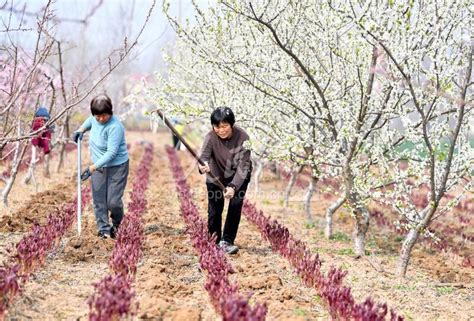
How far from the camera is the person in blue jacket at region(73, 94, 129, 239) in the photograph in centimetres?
666

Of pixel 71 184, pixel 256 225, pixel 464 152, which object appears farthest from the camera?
pixel 71 184

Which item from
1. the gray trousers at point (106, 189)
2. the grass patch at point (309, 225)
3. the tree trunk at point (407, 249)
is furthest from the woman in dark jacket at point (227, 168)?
the grass patch at point (309, 225)

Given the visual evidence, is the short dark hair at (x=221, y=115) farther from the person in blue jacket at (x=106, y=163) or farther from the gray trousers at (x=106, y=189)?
the gray trousers at (x=106, y=189)

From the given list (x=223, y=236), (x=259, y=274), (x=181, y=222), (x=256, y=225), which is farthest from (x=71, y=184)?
(x=259, y=274)

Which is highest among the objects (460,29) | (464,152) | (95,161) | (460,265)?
(460,29)

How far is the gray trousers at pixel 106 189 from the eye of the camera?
691cm

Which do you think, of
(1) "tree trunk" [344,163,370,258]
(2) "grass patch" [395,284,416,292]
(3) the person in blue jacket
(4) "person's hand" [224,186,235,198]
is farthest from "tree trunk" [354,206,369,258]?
(3) the person in blue jacket

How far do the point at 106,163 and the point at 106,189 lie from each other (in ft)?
1.30

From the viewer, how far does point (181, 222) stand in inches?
348

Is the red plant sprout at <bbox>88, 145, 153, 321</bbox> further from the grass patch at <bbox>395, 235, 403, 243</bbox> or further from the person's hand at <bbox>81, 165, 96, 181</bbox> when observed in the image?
the grass patch at <bbox>395, 235, 403, 243</bbox>

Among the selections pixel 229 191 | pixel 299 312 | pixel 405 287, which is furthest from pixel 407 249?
pixel 299 312

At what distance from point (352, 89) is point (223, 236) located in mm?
2496

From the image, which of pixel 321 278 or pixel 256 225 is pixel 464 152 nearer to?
pixel 321 278

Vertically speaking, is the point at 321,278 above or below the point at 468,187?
below
